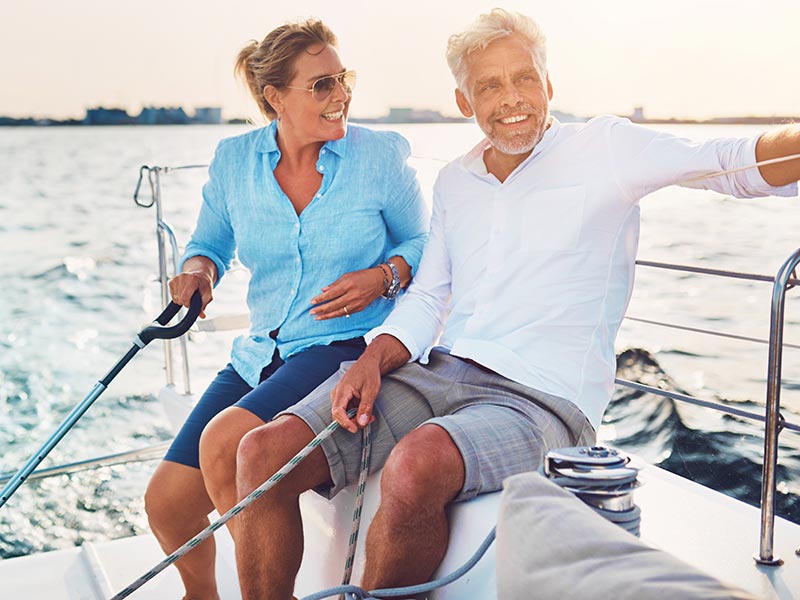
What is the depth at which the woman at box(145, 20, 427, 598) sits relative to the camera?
2.15 meters

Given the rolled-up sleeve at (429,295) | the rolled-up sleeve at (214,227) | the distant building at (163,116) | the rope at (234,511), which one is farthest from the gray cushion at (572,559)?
the distant building at (163,116)

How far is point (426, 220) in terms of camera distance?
2316mm

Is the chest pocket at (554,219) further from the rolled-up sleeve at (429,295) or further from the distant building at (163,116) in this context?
the distant building at (163,116)

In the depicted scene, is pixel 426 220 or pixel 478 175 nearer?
pixel 478 175

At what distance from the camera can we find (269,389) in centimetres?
203

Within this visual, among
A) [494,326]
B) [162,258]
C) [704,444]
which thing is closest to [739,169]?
[494,326]

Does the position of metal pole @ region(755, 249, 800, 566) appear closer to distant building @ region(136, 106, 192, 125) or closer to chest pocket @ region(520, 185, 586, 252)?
chest pocket @ region(520, 185, 586, 252)

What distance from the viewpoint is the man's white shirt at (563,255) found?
6.02 ft

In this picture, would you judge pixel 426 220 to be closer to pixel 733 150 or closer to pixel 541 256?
pixel 541 256

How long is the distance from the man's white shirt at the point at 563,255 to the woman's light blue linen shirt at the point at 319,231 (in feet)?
0.82

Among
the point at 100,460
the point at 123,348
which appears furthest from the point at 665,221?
the point at 100,460

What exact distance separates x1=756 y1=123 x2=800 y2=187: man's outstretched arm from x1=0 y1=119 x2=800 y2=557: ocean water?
137 millimetres

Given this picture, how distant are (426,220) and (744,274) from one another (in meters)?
0.75

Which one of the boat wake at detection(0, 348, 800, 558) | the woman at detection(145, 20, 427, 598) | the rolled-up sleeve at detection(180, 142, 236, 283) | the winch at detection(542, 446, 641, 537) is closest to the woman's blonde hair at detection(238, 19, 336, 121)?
the woman at detection(145, 20, 427, 598)
